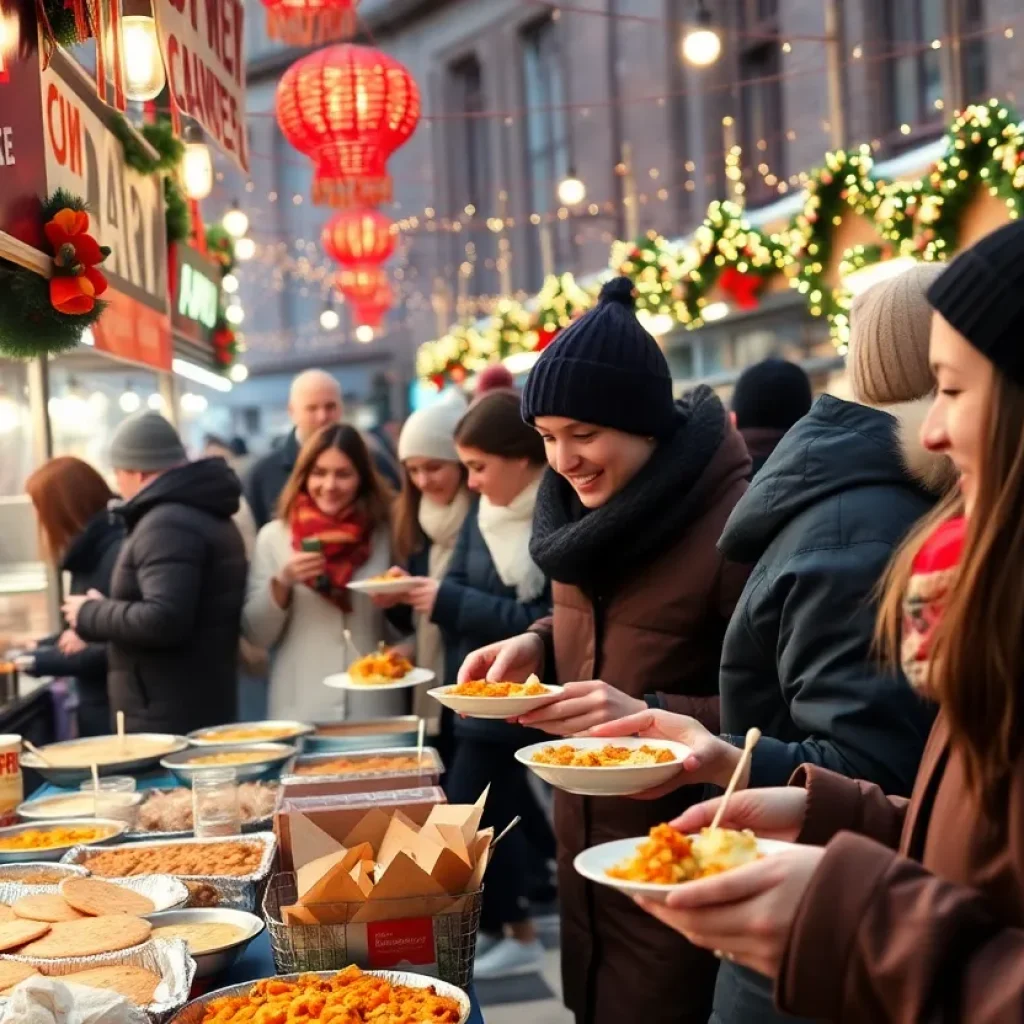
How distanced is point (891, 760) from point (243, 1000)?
1.02 m

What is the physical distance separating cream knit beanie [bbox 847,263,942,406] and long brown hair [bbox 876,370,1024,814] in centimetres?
85

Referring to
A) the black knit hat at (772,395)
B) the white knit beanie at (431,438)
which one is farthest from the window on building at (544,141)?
the black knit hat at (772,395)

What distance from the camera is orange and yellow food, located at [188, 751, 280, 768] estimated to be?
383cm

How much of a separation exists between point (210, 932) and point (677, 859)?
121cm

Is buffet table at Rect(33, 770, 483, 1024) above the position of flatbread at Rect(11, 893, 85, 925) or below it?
below

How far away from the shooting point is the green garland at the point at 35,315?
3.54 m

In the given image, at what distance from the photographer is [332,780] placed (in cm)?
313

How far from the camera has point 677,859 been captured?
1523mm

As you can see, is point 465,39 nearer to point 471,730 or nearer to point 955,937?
point 471,730

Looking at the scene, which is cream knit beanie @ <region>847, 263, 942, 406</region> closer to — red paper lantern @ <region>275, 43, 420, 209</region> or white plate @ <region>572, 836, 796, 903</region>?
white plate @ <region>572, 836, 796, 903</region>

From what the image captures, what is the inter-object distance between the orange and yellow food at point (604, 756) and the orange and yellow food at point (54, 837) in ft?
4.25

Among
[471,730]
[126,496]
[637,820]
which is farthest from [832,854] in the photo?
[126,496]

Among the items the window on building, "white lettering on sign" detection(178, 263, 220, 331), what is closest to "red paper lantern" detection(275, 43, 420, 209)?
"white lettering on sign" detection(178, 263, 220, 331)

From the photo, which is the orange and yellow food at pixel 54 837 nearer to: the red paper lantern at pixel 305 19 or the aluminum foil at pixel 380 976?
the aluminum foil at pixel 380 976
